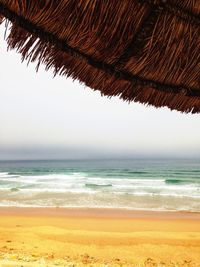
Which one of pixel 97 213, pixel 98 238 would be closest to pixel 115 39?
pixel 98 238

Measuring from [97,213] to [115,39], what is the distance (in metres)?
11.3

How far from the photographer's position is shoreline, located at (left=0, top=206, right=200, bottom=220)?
1130 centimetres

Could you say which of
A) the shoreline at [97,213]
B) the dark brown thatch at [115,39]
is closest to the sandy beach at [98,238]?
the shoreline at [97,213]

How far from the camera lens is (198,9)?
1069 mm

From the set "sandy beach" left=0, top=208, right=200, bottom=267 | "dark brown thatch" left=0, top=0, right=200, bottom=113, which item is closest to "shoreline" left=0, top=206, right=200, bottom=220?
"sandy beach" left=0, top=208, right=200, bottom=267

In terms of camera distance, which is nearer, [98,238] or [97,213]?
[98,238]

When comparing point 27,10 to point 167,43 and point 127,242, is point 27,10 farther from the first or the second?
point 127,242

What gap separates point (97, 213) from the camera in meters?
11.9

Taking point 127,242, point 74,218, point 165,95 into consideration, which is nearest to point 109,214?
point 74,218

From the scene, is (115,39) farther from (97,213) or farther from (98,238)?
(97,213)

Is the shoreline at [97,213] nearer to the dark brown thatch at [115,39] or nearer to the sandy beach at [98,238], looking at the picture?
the sandy beach at [98,238]

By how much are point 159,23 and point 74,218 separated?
10352 mm

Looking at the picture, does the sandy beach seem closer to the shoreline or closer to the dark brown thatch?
the shoreline

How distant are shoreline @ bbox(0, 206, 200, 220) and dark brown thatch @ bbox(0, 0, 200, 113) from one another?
10.3 m
